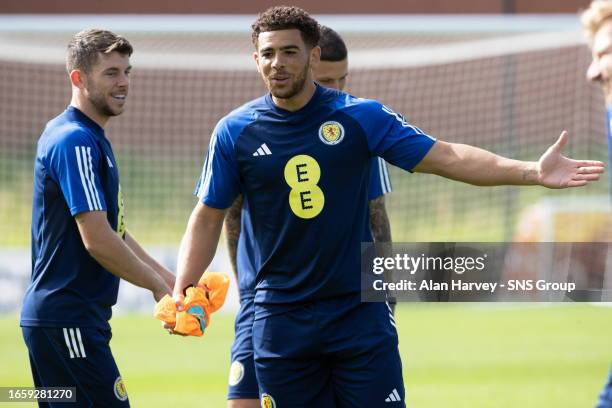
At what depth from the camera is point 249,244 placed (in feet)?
18.7

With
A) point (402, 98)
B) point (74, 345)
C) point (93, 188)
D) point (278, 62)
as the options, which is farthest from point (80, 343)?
point (402, 98)

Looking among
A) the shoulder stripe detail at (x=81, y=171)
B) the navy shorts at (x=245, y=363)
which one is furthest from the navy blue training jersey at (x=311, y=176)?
the navy shorts at (x=245, y=363)

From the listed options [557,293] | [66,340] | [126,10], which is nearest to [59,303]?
[66,340]

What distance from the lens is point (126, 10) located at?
86.4ft

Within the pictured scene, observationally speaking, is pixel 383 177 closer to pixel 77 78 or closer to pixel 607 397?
pixel 77 78

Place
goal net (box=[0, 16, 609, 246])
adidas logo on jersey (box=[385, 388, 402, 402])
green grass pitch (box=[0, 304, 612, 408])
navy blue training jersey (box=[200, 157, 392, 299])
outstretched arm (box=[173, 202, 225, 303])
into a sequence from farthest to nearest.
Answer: goal net (box=[0, 16, 609, 246])
green grass pitch (box=[0, 304, 612, 408])
navy blue training jersey (box=[200, 157, 392, 299])
outstretched arm (box=[173, 202, 225, 303])
adidas logo on jersey (box=[385, 388, 402, 402])

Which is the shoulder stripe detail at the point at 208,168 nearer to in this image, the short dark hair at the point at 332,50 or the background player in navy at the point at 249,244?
the background player in navy at the point at 249,244

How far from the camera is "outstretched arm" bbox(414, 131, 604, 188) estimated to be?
468 cm

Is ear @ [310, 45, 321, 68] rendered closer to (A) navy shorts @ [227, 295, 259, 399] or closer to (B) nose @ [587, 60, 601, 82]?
(A) navy shorts @ [227, 295, 259, 399]

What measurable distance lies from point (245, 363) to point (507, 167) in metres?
1.87

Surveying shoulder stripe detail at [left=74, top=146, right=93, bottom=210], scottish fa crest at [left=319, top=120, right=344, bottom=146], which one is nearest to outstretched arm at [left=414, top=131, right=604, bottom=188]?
scottish fa crest at [left=319, top=120, right=344, bottom=146]

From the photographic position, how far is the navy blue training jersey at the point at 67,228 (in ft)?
17.0

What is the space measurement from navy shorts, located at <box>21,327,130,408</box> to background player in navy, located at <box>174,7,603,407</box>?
0.78 metres

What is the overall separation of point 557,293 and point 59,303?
3035 millimetres
